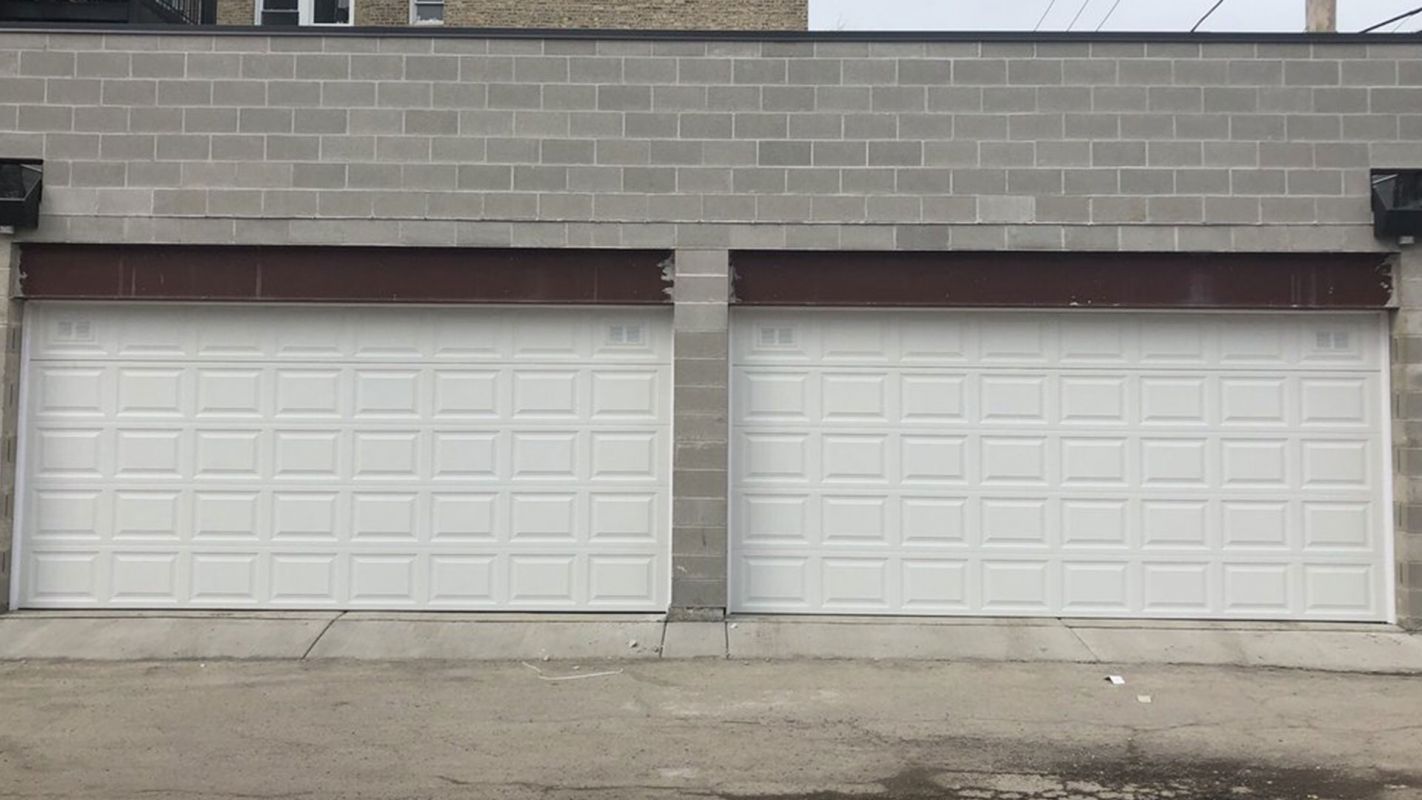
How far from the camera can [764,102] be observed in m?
8.85

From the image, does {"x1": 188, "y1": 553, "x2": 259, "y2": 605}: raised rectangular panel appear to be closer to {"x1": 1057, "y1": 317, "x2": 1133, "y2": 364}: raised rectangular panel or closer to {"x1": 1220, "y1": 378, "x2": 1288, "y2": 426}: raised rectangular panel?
{"x1": 1057, "y1": 317, "x2": 1133, "y2": 364}: raised rectangular panel

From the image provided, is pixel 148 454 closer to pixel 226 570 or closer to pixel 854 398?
pixel 226 570

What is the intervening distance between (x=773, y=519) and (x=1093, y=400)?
108 inches

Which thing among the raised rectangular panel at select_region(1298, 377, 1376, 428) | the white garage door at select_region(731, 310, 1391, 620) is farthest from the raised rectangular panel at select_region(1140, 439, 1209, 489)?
the raised rectangular panel at select_region(1298, 377, 1376, 428)

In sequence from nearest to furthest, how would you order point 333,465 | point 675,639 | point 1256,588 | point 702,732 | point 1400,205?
point 702,732 < point 675,639 < point 1400,205 < point 1256,588 < point 333,465

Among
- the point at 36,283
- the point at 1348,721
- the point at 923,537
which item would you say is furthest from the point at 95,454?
the point at 1348,721

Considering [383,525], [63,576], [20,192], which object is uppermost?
[20,192]

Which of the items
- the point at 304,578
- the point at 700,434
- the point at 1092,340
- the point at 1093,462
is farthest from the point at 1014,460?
the point at 304,578

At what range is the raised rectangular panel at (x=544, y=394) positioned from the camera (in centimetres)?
895

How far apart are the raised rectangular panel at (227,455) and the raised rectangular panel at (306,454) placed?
16cm

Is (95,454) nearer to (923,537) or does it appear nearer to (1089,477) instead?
(923,537)

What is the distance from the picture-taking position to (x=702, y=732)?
20.6 feet

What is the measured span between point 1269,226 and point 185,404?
873 cm

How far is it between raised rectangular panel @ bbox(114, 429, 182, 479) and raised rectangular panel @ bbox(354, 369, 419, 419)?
1481 mm
